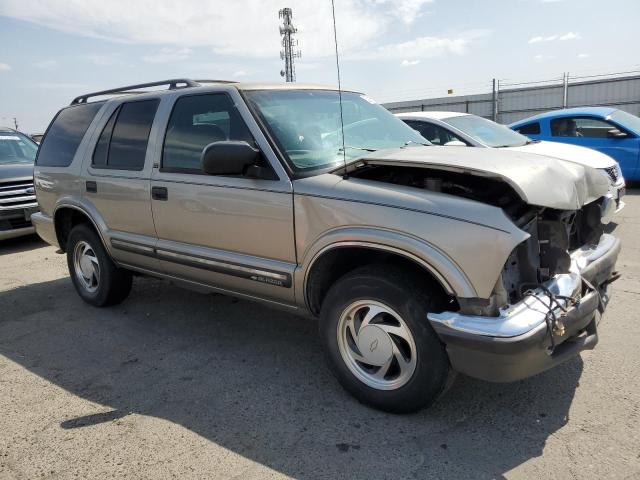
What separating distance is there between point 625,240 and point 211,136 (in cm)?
524

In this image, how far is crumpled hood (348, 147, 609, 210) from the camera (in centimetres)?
257

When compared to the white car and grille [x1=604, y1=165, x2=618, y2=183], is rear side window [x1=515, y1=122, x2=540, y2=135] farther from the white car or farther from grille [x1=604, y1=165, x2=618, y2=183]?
grille [x1=604, y1=165, x2=618, y2=183]

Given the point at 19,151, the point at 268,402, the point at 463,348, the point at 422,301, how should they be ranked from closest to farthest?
the point at 463,348 → the point at 422,301 → the point at 268,402 → the point at 19,151

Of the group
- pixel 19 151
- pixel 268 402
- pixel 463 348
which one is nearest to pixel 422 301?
pixel 463 348

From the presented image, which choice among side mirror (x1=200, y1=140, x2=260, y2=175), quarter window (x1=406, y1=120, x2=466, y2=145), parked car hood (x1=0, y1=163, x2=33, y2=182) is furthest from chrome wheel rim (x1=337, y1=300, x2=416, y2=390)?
parked car hood (x1=0, y1=163, x2=33, y2=182)

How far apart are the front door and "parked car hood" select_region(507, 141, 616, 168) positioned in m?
4.45

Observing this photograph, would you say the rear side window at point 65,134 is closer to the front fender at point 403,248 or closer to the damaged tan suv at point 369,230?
the damaged tan suv at point 369,230

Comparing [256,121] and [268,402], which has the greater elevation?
[256,121]

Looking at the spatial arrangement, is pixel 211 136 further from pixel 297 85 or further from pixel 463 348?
pixel 463 348

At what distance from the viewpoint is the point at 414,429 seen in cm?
282

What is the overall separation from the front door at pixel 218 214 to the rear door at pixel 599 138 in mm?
7933

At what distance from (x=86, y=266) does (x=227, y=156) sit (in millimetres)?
2765

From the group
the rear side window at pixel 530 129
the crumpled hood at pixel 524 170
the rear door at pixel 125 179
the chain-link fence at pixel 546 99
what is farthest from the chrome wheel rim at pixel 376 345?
the chain-link fence at pixel 546 99

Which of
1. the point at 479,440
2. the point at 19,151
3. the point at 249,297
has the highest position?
the point at 19,151
